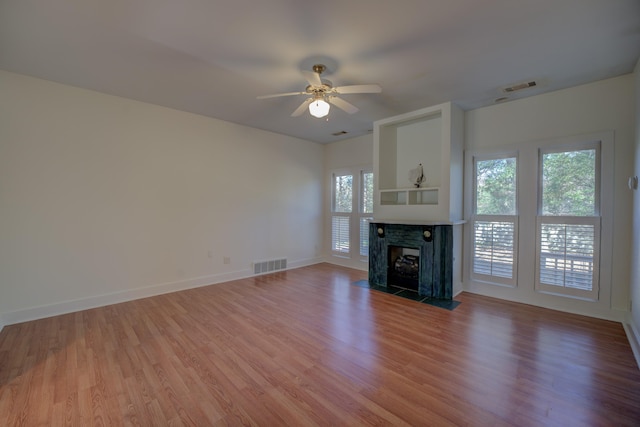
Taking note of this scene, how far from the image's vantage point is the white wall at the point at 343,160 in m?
5.62

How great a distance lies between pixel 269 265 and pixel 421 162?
3439mm

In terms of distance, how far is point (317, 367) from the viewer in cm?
222

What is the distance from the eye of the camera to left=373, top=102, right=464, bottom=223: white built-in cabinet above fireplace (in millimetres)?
3908

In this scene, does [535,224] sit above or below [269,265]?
above

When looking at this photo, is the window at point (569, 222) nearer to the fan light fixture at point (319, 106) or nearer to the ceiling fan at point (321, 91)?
the ceiling fan at point (321, 91)

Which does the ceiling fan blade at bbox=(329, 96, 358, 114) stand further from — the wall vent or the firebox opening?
the wall vent

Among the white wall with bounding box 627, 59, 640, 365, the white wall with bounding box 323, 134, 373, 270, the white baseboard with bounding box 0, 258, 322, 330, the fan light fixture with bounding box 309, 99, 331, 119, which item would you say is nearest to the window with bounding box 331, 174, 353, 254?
the white wall with bounding box 323, 134, 373, 270

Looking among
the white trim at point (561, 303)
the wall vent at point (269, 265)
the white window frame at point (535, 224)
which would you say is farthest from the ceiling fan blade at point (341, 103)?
A: the wall vent at point (269, 265)

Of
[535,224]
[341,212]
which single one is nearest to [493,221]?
[535,224]

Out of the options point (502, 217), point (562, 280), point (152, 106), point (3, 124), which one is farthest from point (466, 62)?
point (3, 124)

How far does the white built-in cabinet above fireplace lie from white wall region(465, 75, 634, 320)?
663mm

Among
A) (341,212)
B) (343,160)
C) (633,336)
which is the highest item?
(343,160)

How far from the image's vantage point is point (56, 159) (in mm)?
3271

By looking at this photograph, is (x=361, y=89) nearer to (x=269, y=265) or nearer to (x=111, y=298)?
(x=269, y=265)
